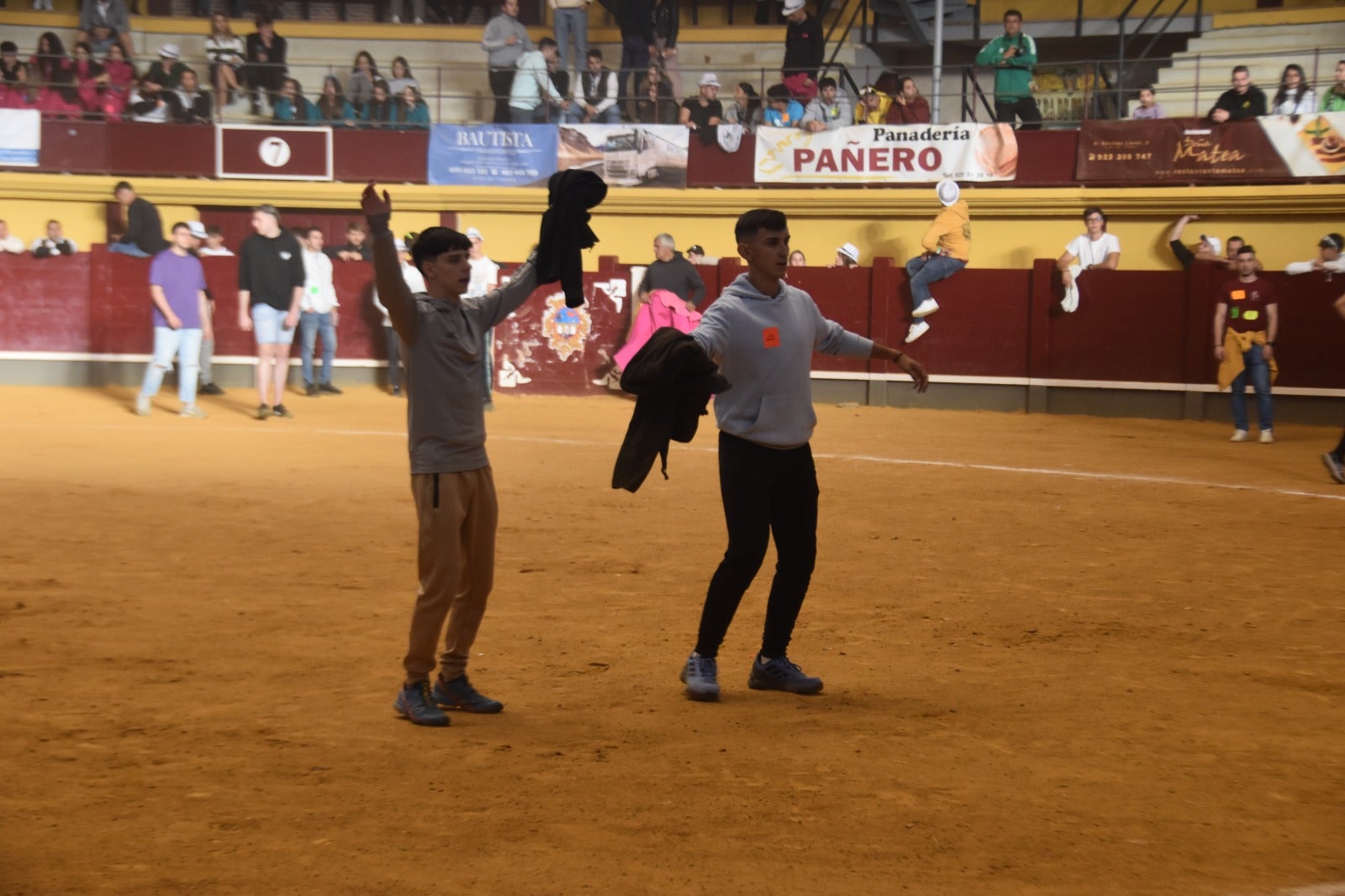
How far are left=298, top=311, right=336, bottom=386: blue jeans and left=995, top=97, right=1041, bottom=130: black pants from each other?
383 inches

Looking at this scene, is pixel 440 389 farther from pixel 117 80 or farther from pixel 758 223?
pixel 117 80

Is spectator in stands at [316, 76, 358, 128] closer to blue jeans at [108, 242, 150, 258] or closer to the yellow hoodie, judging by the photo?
blue jeans at [108, 242, 150, 258]

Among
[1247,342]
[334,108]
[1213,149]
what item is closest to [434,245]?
[1247,342]

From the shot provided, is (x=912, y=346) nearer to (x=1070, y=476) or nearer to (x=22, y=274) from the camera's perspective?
(x=1070, y=476)

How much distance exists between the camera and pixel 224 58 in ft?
72.4

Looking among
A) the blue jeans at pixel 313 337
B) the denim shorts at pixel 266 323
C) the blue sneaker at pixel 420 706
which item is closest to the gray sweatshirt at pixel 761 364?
the blue sneaker at pixel 420 706

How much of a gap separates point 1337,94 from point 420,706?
1624cm

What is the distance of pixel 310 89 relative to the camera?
2364 cm

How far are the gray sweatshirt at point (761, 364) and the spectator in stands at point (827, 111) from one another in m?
15.3

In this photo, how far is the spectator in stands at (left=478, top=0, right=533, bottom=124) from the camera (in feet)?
71.7

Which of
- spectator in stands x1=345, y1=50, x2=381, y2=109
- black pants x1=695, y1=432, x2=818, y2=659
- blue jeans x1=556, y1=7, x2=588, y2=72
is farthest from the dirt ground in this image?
blue jeans x1=556, y1=7, x2=588, y2=72

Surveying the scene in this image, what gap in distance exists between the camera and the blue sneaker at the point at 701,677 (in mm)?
5098

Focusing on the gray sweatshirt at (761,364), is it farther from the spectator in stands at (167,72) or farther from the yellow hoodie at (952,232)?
the spectator in stands at (167,72)

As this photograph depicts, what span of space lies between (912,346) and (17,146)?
540 inches
